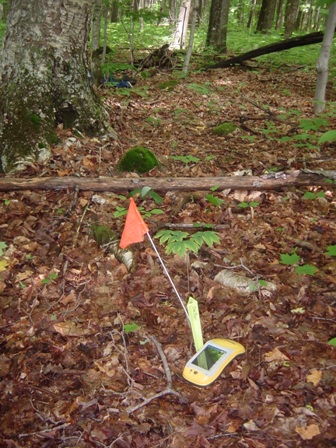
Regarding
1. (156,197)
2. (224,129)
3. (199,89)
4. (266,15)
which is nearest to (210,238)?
(156,197)

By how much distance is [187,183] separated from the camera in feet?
14.4

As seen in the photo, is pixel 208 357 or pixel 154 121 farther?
pixel 154 121

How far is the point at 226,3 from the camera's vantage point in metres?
12.2

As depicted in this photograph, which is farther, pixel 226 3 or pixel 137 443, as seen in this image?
pixel 226 3

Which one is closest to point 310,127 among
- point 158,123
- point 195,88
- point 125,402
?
point 158,123

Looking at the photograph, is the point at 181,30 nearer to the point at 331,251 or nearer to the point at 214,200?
the point at 214,200

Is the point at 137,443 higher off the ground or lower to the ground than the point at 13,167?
lower

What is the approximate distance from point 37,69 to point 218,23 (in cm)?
981

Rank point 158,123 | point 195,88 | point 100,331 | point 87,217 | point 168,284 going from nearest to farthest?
point 100,331 → point 168,284 → point 87,217 → point 158,123 → point 195,88

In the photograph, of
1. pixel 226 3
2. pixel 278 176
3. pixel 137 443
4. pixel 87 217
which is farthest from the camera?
pixel 226 3

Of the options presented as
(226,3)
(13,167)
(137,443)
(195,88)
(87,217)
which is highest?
(226,3)

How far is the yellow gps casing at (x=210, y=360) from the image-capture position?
97.7 inches

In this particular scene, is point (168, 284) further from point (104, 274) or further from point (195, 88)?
point (195, 88)

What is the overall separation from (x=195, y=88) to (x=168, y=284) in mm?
6504
